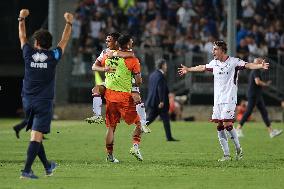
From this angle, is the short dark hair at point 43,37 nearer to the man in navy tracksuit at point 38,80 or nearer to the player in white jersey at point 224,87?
the man in navy tracksuit at point 38,80

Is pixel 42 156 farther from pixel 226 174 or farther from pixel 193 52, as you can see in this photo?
pixel 193 52

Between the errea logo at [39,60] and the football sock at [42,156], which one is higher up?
the errea logo at [39,60]

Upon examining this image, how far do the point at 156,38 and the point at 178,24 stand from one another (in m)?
1.41

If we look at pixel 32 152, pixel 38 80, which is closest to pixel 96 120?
pixel 38 80

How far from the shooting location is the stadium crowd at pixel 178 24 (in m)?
39.2

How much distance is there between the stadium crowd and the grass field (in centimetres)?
898

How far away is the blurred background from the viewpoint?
1502 inches

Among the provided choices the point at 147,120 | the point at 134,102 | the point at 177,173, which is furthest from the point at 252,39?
the point at 177,173

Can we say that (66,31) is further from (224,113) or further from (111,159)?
(224,113)

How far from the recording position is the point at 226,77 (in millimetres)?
20016

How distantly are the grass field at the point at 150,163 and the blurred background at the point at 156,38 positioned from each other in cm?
773

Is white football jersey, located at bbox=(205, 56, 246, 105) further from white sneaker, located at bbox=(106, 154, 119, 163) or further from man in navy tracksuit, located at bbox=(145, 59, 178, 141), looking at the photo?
man in navy tracksuit, located at bbox=(145, 59, 178, 141)

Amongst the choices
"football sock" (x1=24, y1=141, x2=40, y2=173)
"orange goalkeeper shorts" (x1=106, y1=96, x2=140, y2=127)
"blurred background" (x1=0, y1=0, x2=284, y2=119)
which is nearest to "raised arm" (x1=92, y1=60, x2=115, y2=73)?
"orange goalkeeper shorts" (x1=106, y1=96, x2=140, y2=127)

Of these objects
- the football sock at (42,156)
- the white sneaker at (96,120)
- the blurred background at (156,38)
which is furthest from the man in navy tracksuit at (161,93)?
the football sock at (42,156)
